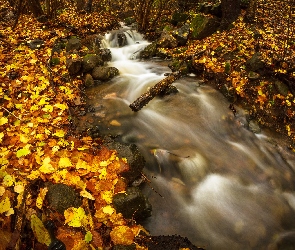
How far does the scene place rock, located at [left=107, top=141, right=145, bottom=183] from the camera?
144 inches

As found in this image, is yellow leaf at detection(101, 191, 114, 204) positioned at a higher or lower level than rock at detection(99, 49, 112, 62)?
lower

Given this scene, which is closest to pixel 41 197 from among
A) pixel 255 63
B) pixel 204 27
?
pixel 255 63

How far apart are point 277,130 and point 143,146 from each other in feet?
10.0

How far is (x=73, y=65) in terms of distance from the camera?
5.81 metres

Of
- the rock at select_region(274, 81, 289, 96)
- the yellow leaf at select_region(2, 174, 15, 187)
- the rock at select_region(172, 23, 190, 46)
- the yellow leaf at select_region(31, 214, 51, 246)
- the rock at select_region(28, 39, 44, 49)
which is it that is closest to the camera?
the yellow leaf at select_region(31, 214, 51, 246)

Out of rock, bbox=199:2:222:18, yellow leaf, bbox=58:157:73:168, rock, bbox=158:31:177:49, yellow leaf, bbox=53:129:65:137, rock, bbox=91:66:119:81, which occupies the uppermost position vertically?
rock, bbox=199:2:222:18

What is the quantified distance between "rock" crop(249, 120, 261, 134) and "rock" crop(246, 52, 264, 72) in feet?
4.45

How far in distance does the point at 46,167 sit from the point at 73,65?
3180mm

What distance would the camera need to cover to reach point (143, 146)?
15.1ft

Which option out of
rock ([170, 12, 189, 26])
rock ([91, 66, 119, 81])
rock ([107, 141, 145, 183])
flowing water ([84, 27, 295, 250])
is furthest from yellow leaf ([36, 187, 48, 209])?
rock ([170, 12, 189, 26])

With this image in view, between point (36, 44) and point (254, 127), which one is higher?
point (36, 44)

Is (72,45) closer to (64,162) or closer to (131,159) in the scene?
(64,162)

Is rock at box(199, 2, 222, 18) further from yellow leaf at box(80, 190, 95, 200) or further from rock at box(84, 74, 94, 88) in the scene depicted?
yellow leaf at box(80, 190, 95, 200)

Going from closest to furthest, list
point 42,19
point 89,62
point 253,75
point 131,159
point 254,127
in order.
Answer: point 131,159
point 254,127
point 253,75
point 89,62
point 42,19
